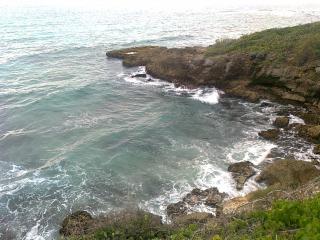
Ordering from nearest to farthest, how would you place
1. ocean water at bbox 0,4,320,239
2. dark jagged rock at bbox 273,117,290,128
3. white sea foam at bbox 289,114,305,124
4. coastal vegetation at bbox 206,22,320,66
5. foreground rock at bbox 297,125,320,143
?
ocean water at bbox 0,4,320,239 < foreground rock at bbox 297,125,320,143 < dark jagged rock at bbox 273,117,290,128 < white sea foam at bbox 289,114,305,124 < coastal vegetation at bbox 206,22,320,66

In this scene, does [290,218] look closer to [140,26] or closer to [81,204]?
[81,204]

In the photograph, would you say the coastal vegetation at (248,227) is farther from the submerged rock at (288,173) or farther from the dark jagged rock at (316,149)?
the dark jagged rock at (316,149)

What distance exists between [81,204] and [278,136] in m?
15.1

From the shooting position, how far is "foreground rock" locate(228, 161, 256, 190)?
23609mm

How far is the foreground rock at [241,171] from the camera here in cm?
2361

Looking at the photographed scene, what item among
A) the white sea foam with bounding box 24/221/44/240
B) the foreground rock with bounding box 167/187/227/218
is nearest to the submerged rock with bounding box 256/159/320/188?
the foreground rock with bounding box 167/187/227/218

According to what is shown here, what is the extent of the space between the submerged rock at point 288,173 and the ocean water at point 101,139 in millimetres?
1042

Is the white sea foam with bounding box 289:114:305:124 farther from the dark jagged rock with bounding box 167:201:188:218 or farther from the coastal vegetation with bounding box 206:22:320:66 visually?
the dark jagged rock with bounding box 167:201:188:218

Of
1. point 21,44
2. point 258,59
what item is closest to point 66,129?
point 258,59

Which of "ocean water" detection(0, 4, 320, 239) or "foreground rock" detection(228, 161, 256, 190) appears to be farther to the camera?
"foreground rock" detection(228, 161, 256, 190)

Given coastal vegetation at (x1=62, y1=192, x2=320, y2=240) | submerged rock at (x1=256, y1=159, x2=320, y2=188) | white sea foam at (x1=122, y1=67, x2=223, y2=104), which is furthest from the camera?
white sea foam at (x1=122, y1=67, x2=223, y2=104)

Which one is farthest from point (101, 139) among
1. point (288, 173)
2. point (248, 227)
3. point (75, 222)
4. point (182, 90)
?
point (248, 227)

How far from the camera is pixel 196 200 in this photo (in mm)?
22000

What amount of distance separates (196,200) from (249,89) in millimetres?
17579
